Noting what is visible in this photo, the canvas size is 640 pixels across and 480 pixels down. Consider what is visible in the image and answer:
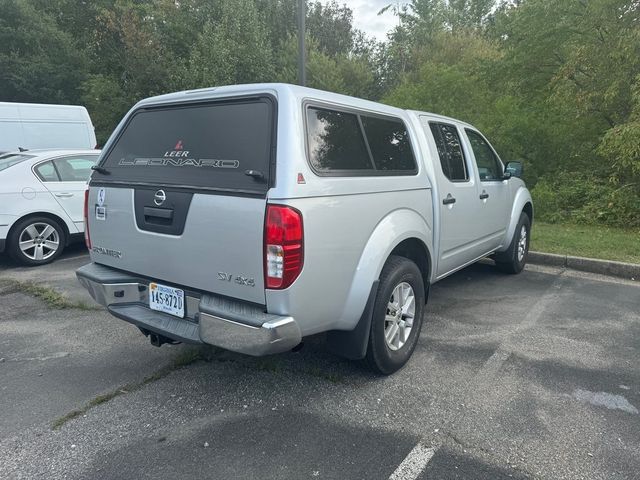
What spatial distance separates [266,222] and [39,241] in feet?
18.0

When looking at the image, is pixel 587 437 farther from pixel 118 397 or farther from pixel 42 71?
pixel 42 71

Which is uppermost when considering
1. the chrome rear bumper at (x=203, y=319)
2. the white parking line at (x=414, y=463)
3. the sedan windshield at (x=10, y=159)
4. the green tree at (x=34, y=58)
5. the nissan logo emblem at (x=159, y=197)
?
the green tree at (x=34, y=58)

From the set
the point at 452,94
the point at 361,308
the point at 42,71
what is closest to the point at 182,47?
the point at 42,71

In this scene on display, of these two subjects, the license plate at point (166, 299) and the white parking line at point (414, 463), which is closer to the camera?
the white parking line at point (414, 463)

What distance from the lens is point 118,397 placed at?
10.5 ft

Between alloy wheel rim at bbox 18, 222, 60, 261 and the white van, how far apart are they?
16.4 ft

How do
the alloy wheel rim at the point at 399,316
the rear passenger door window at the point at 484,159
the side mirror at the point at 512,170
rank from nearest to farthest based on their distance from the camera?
the alloy wheel rim at the point at 399,316 < the rear passenger door window at the point at 484,159 < the side mirror at the point at 512,170

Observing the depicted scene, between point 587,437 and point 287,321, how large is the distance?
1.85 metres

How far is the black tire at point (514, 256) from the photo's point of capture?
19.7 ft

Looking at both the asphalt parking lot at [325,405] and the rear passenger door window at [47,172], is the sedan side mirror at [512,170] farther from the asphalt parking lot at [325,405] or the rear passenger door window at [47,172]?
the rear passenger door window at [47,172]

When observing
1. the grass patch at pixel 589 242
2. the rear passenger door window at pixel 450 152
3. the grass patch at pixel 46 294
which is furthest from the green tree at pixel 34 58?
the rear passenger door window at pixel 450 152

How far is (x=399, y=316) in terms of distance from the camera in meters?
3.54

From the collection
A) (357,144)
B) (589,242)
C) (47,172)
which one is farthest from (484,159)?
(47,172)

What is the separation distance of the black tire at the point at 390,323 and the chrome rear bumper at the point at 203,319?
2.42ft
